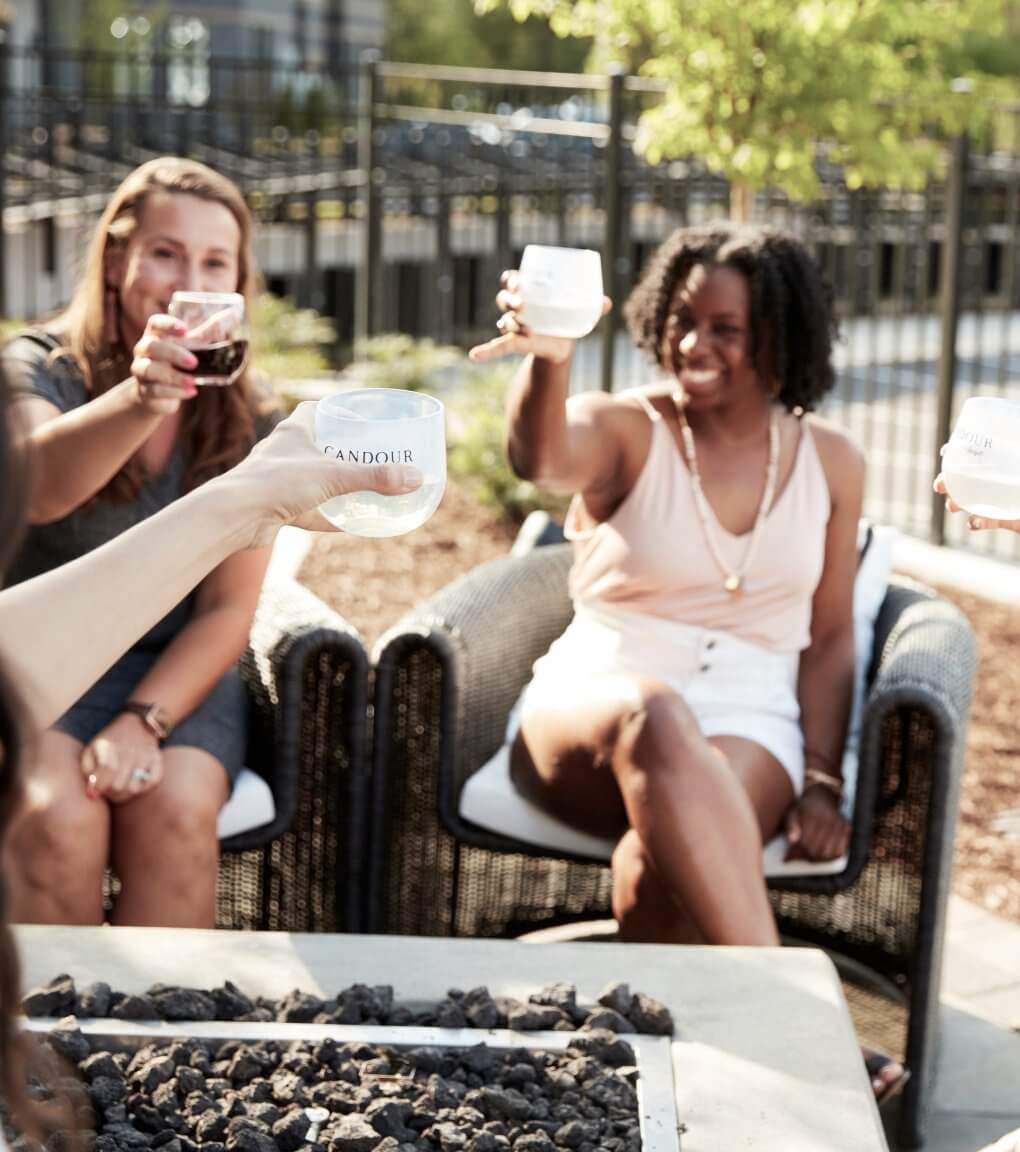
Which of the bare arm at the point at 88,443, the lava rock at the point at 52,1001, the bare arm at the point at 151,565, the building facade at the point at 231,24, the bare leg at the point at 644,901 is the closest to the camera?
the bare arm at the point at 151,565

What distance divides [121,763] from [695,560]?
116cm

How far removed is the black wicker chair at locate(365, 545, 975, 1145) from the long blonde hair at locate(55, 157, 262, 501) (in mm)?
473

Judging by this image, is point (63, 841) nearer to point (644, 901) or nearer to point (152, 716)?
point (152, 716)

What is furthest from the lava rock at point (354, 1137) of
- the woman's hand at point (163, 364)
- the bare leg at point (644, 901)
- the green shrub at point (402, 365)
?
the green shrub at point (402, 365)

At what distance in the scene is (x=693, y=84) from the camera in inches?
250

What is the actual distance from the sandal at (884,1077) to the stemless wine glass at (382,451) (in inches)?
60.0

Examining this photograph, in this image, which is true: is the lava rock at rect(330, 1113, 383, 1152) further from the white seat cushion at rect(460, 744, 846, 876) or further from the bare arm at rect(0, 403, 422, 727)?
the white seat cushion at rect(460, 744, 846, 876)

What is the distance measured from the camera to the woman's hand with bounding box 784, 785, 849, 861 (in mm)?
3135

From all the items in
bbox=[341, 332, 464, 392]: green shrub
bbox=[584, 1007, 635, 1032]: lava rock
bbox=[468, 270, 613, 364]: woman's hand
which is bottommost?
bbox=[584, 1007, 635, 1032]: lava rock

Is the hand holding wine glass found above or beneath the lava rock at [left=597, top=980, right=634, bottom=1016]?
above

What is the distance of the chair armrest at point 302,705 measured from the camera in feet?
10.4

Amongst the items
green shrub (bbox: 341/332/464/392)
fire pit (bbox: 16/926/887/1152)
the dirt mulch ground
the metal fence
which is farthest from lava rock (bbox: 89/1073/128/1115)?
green shrub (bbox: 341/332/464/392)

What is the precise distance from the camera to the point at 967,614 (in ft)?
19.4

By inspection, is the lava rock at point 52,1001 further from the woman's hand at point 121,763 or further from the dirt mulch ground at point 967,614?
the dirt mulch ground at point 967,614
